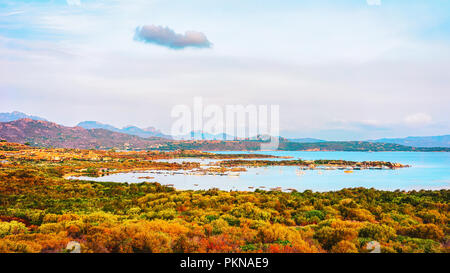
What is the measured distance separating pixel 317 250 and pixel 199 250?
3213mm

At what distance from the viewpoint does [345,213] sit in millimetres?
15359

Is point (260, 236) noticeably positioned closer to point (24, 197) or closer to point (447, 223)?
point (447, 223)

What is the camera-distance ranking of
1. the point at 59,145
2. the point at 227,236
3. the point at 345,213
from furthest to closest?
the point at 59,145 < the point at 345,213 < the point at 227,236

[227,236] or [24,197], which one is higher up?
[227,236]
